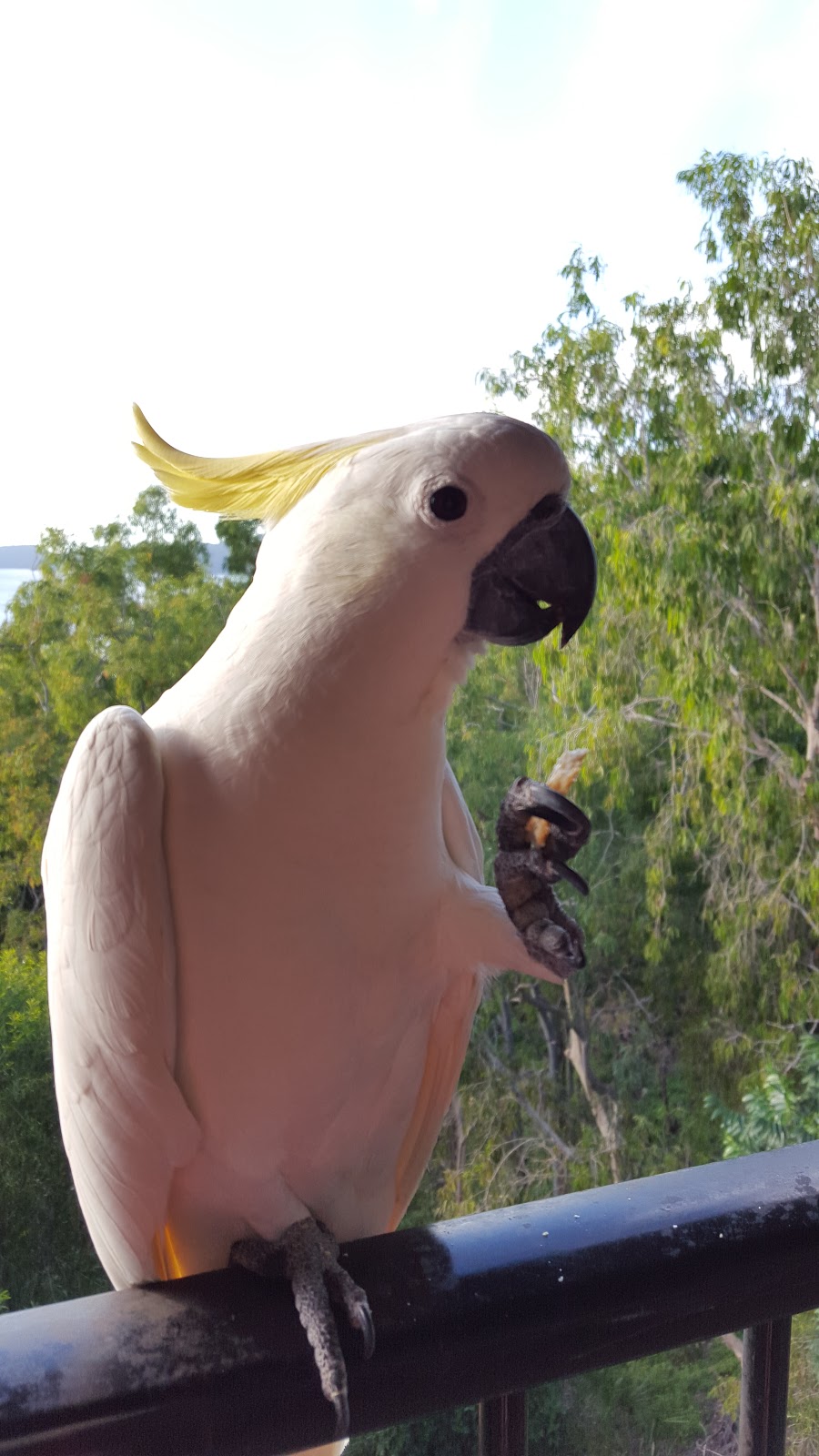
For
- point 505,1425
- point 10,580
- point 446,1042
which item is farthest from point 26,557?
point 505,1425

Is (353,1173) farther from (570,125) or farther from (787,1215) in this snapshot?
(570,125)

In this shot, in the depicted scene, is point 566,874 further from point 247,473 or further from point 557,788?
A: point 247,473

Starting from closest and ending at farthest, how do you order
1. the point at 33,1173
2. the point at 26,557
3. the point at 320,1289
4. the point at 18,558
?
1. the point at 320,1289
2. the point at 33,1173
3. the point at 18,558
4. the point at 26,557

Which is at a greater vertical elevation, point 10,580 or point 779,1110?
point 10,580

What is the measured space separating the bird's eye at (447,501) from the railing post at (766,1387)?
2.06 ft

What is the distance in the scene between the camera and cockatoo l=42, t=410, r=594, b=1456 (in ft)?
2.61

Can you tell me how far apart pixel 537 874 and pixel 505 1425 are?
0.40 metres

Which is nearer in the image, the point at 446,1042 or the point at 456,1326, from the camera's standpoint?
the point at 456,1326

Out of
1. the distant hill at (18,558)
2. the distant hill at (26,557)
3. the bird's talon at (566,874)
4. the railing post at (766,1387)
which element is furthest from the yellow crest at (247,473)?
the distant hill at (18,558)

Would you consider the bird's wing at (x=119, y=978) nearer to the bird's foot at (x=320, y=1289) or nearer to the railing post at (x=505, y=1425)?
the bird's foot at (x=320, y=1289)

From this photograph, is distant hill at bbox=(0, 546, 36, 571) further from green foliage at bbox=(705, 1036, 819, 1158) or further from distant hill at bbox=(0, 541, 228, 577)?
green foliage at bbox=(705, 1036, 819, 1158)

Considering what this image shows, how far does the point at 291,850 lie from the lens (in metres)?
0.81

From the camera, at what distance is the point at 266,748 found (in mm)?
797

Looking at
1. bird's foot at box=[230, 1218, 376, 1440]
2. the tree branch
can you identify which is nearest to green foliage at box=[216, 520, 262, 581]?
bird's foot at box=[230, 1218, 376, 1440]
